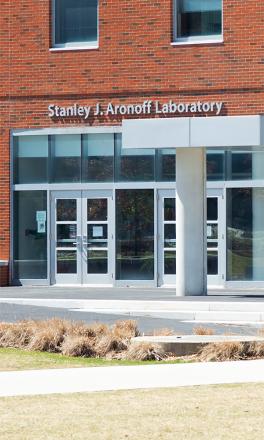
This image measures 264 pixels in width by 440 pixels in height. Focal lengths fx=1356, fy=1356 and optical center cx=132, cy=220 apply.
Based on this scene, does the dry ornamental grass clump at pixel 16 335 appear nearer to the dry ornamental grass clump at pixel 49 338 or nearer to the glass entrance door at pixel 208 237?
the dry ornamental grass clump at pixel 49 338

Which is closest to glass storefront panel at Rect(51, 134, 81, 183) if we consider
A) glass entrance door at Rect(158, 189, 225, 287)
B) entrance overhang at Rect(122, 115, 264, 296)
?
glass entrance door at Rect(158, 189, 225, 287)

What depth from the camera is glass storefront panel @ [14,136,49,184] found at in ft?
106

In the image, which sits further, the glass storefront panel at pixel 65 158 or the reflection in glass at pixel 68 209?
the reflection in glass at pixel 68 209

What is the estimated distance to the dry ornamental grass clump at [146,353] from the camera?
1698 centimetres

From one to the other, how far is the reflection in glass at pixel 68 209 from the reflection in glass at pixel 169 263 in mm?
2478

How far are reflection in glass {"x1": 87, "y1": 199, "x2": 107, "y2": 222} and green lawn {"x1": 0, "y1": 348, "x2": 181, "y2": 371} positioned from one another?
14468 mm

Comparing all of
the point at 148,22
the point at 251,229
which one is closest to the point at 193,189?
the point at 251,229

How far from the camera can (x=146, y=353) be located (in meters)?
17.0

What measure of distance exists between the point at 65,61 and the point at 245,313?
10.7 meters

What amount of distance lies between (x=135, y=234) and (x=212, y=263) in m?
2.01

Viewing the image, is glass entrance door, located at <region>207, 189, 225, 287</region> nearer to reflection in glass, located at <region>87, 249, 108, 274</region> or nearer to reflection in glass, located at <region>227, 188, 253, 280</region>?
reflection in glass, located at <region>227, 188, 253, 280</region>

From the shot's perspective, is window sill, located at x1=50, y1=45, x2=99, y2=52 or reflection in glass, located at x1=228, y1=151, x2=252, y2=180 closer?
reflection in glass, located at x1=228, y1=151, x2=252, y2=180

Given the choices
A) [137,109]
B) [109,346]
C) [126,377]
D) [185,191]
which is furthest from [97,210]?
[126,377]

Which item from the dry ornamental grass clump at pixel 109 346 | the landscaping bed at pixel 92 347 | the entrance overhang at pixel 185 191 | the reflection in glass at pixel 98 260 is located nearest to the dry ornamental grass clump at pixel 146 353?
the landscaping bed at pixel 92 347
